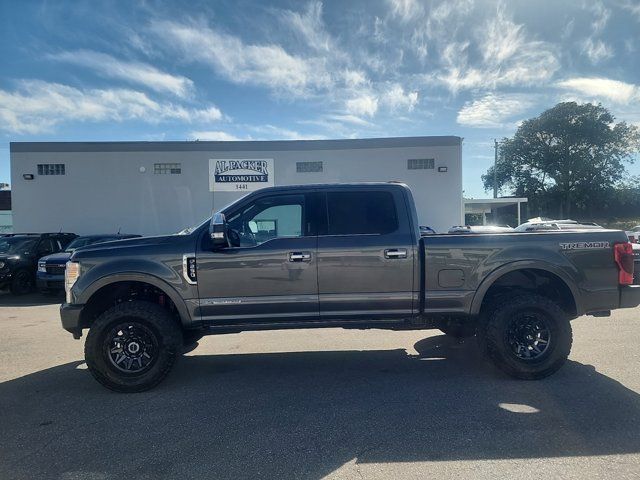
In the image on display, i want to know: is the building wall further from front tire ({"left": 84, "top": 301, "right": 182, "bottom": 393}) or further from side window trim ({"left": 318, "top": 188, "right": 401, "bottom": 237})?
front tire ({"left": 84, "top": 301, "right": 182, "bottom": 393})

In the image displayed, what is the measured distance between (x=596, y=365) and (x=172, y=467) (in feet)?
15.9

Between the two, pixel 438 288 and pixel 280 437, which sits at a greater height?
pixel 438 288

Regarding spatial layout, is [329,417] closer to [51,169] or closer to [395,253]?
[395,253]

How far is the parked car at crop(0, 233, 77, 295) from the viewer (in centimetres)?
1274

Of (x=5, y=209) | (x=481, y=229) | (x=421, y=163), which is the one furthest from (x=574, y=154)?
(x=5, y=209)

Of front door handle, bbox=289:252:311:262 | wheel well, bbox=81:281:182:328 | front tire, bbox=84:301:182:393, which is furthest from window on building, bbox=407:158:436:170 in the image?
front tire, bbox=84:301:182:393

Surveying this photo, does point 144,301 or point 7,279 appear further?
point 7,279

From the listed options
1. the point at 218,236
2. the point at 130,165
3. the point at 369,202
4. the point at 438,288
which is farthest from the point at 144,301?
the point at 130,165

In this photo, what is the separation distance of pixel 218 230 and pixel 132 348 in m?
1.59

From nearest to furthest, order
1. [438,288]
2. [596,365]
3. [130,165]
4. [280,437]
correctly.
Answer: [280,437], [438,288], [596,365], [130,165]

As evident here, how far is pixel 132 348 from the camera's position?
503 centimetres

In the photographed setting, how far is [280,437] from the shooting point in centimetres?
384

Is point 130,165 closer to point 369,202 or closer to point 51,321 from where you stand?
point 51,321

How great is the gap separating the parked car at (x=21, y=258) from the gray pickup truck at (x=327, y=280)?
9373 mm
